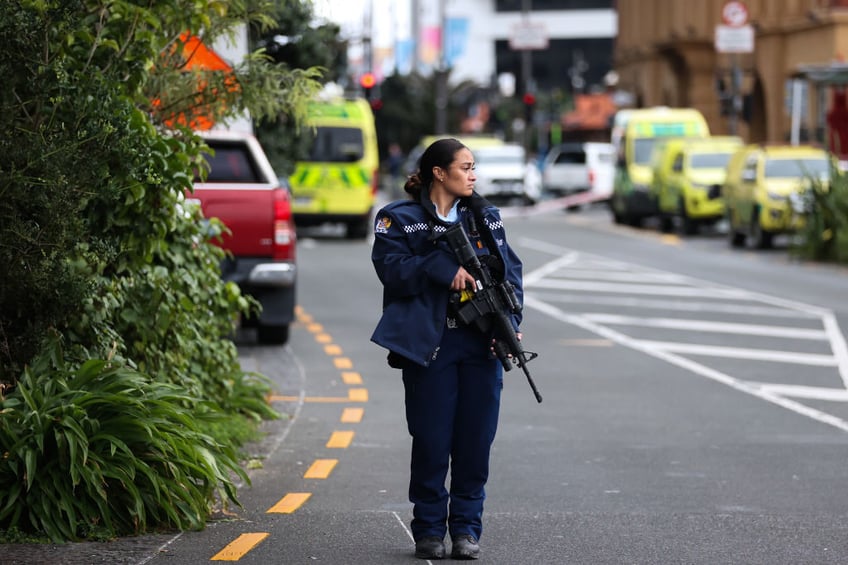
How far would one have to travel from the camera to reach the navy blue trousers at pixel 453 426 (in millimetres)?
7020

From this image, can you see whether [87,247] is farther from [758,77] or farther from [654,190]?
[758,77]

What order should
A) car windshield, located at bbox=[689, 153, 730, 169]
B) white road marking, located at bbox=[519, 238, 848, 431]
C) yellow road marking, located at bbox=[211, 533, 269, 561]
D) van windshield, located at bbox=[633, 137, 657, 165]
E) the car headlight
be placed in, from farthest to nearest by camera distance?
van windshield, located at bbox=[633, 137, 657, 165], car windshield, located at bbox=[689, 153, 730, 169], the car headlight, white road marking, located at bbox=[519, 238, 848, 431], yellow road marking, located at bbox=[211, 533, 269, 561]

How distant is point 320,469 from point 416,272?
2.80 m

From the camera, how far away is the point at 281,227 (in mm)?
14695

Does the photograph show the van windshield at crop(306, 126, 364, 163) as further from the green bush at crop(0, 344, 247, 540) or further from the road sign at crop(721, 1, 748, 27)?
the green bush at crop(0, 344, 247, 540)

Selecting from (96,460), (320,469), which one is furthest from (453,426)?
(320,469)

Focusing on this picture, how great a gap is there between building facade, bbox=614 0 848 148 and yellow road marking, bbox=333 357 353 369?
16.8 meters

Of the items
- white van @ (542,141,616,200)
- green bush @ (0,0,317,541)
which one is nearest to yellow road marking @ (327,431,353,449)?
green bush @ (0,0,317,541)

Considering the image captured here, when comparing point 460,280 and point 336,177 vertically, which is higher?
point 460,280

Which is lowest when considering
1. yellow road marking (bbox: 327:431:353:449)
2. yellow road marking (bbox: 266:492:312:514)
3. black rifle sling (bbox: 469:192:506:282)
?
yellow road marking (bbox: 327:431:353:449)

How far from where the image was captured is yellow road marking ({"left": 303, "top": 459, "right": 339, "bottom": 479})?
9280 mm

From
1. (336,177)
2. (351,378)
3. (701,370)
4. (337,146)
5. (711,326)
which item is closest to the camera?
(351,378)

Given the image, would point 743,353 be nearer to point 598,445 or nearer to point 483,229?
point 598,445

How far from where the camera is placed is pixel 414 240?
23.2 ft
